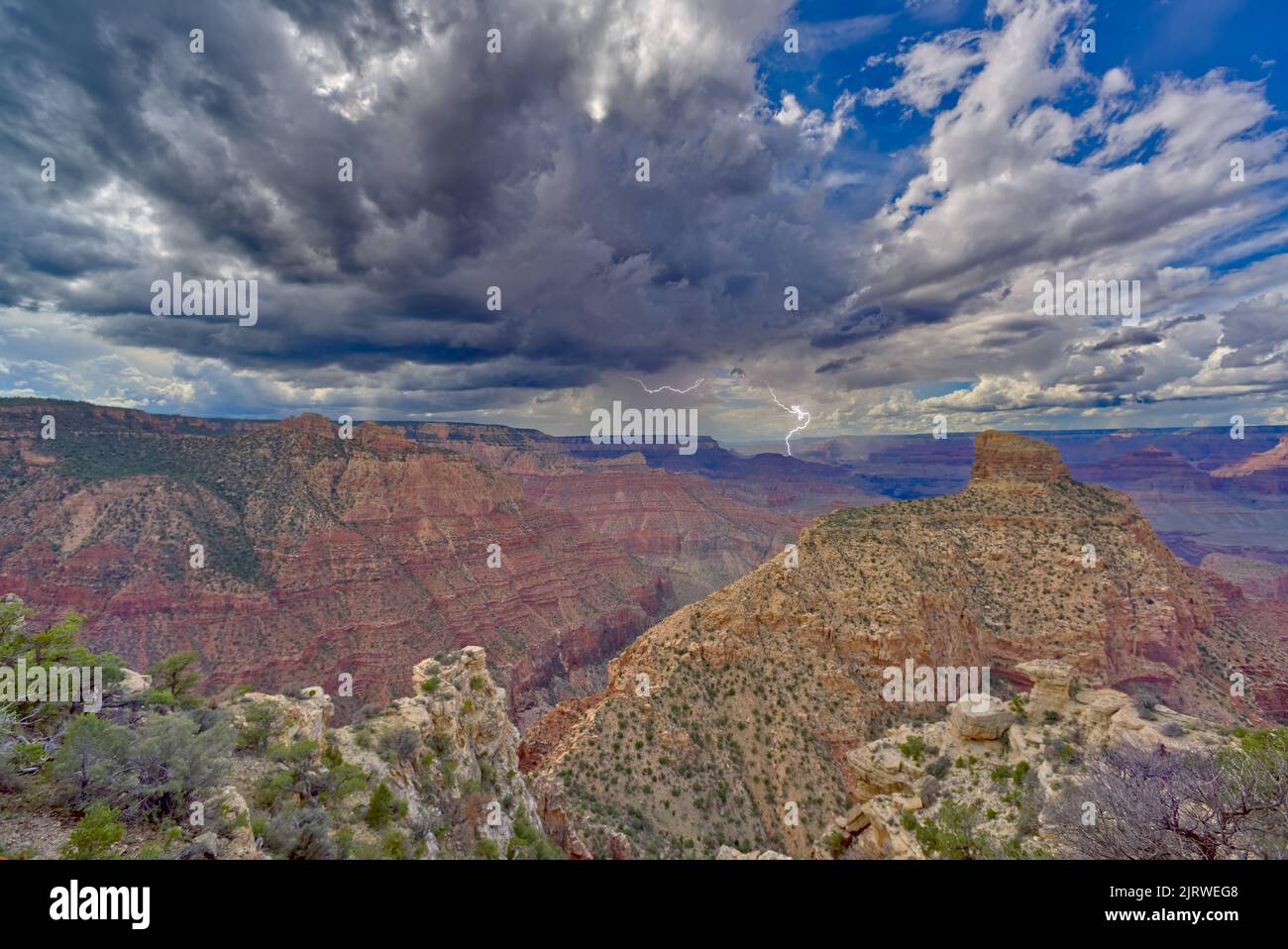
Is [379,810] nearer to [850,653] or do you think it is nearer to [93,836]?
[93,836]

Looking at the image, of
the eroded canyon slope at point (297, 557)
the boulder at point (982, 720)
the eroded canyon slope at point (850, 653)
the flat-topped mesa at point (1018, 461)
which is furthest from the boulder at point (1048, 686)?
the eroded canyon slope at point (297, 557)

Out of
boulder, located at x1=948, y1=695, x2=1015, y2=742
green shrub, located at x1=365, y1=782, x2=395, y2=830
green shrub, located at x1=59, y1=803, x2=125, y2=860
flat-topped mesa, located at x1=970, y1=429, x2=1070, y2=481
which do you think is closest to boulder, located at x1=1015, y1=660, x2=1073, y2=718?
boulder, located at x1=948, y1=695, x2=1015, y2=742

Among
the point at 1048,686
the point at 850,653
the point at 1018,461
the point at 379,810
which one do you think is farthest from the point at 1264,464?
the point at 379,810

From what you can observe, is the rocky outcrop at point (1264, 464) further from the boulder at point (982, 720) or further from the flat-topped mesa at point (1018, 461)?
the boulder at point (982, 720)
